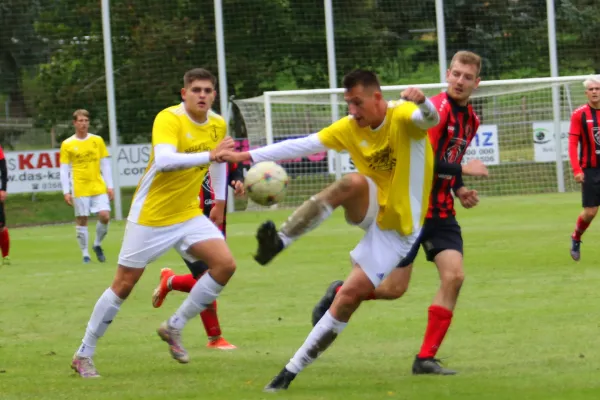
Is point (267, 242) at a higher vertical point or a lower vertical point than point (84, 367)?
higher

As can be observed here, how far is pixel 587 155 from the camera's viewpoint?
1451 cm

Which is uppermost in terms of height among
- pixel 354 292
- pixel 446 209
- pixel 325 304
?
→ pixel 446 209

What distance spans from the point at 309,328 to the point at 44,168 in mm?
21219

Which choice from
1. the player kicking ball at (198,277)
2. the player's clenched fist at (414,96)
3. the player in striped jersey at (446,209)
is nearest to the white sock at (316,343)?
the player in striped jersey at (446,209)

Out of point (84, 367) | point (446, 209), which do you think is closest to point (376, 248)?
point (446, 209)

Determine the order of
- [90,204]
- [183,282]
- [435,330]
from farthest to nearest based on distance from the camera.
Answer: [90,204] → [183,282] → [435,330]

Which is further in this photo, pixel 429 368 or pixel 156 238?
pixel 156 238

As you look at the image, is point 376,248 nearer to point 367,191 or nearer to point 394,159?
point 367,191

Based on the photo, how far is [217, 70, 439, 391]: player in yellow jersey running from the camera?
681 centimetres

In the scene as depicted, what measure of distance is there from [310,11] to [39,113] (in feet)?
24.9

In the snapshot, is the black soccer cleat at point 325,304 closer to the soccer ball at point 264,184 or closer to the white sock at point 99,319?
the soccer ball at point 264,184

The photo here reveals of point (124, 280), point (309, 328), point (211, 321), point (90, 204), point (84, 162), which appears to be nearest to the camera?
point (124, 280)

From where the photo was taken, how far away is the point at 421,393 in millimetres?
6789

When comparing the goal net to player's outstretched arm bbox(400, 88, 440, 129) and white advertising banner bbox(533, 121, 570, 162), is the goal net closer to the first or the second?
white advertising banner bbox(533, 121, 570, 162)
